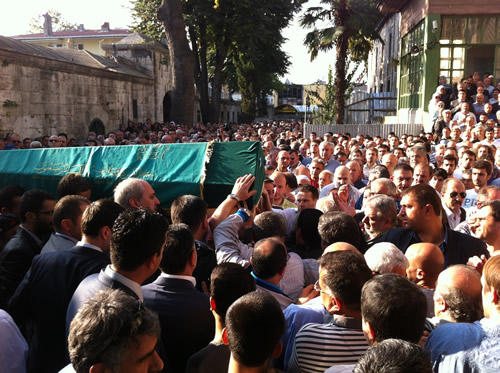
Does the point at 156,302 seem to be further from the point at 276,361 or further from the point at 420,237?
the point at 420,237

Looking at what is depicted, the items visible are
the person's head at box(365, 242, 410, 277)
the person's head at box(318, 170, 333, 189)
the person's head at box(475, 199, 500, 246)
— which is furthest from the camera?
the person's head at box(318, 170, 333, 189)

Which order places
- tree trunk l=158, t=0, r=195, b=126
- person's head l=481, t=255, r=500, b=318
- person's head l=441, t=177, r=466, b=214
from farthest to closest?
tree trunk l=158, t=0, r=195, b=126 < person's head l=441, t=177, r=466, b=214 < person's head l=481, t=255, r=500, b=318

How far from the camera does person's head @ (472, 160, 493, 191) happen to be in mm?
5805

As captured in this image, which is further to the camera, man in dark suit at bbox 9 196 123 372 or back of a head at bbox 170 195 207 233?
back of a head at bbox 170 195 207 233

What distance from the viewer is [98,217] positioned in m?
3.12

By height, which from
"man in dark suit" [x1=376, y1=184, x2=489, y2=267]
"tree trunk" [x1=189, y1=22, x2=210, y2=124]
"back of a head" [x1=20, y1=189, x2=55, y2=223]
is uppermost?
"tree trunk" [x1=189, y1=22, x2=210, y2=124]

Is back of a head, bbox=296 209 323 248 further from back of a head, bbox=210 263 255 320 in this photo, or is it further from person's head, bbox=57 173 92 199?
person's head, bbox=57 173 92 199

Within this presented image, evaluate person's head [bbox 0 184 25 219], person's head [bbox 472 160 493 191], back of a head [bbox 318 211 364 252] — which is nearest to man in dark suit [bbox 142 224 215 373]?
back of a head [bbox 318 211 364 252]

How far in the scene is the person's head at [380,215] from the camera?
4176 mm

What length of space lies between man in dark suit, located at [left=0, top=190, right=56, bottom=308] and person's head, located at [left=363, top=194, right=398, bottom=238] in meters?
2.59

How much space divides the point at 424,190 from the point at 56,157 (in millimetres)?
3733

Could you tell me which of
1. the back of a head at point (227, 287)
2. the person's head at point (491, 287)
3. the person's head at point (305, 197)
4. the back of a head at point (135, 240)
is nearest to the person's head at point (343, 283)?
the back of a head at point (227, 287)

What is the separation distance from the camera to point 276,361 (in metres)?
2.54

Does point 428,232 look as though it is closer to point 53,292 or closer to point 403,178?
point 403,178
